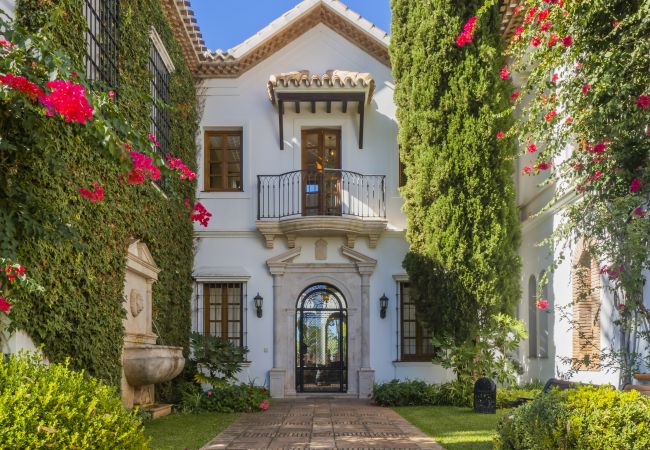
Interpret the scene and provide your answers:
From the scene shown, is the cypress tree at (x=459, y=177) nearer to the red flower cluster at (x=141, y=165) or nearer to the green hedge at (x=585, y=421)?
the green hedge at (x=585, y=421)

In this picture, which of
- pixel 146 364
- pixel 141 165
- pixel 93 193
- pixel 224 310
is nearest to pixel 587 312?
pixel 146 364

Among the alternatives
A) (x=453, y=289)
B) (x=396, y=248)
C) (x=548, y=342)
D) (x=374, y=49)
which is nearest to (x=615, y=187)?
(x=453, y=289)

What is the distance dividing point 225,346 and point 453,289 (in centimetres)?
440

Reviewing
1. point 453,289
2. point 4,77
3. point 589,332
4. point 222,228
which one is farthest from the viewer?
point 222,228

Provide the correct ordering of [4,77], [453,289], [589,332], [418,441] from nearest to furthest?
[4,77] < [418,441] < [589,332] < [453,289]

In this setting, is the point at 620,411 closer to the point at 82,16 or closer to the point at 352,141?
the point at 82,16

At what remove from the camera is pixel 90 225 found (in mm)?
8594

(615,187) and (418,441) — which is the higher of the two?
(615,187)

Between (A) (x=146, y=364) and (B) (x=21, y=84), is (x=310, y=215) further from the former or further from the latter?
(B) (x=21, y=84)

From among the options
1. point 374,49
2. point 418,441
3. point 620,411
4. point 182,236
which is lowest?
point 418,441

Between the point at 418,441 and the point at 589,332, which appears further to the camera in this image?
the point at 589,332

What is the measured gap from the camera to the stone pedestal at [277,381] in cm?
1595

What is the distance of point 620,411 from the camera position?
18.7 ft

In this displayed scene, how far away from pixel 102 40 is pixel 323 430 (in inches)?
231
